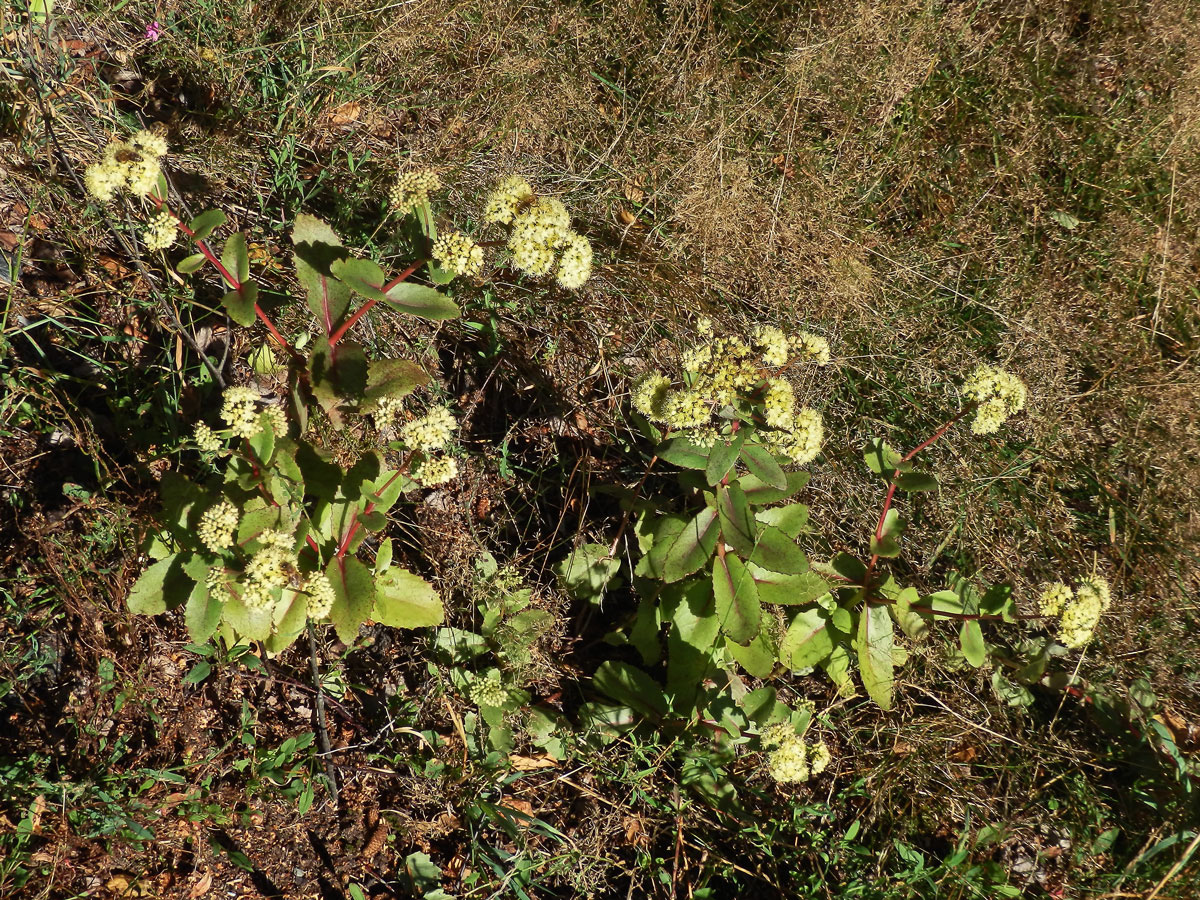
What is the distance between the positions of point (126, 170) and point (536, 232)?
1.31 metres

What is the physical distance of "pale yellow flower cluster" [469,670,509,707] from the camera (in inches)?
128

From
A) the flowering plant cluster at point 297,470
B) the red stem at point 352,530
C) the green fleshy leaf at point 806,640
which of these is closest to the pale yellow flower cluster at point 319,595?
the flowering plant cluster at point 297,470

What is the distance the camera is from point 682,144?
450 centimetres

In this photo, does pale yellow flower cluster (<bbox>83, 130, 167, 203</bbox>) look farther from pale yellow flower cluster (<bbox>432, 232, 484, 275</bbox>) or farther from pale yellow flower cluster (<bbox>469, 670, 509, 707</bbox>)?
pale yellow flower cluster (<bbox>469, 670, 509, 707</bbox>)

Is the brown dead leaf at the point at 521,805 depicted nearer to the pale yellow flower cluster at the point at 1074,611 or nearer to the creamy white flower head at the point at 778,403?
the creamy white flower head at the point at 778,403

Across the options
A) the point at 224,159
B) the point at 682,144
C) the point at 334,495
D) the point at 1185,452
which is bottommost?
the point at 334,495

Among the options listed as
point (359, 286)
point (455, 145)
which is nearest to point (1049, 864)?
point (359, 286)

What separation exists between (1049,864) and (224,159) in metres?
5.04

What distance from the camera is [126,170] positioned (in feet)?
8.16

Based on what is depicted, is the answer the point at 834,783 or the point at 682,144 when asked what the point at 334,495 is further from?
the point at 682,144

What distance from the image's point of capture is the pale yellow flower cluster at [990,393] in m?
3.39

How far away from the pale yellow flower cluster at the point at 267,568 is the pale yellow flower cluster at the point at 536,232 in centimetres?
129

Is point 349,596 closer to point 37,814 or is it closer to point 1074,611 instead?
point 37,814

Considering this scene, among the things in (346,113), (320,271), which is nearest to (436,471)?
(320,271)
